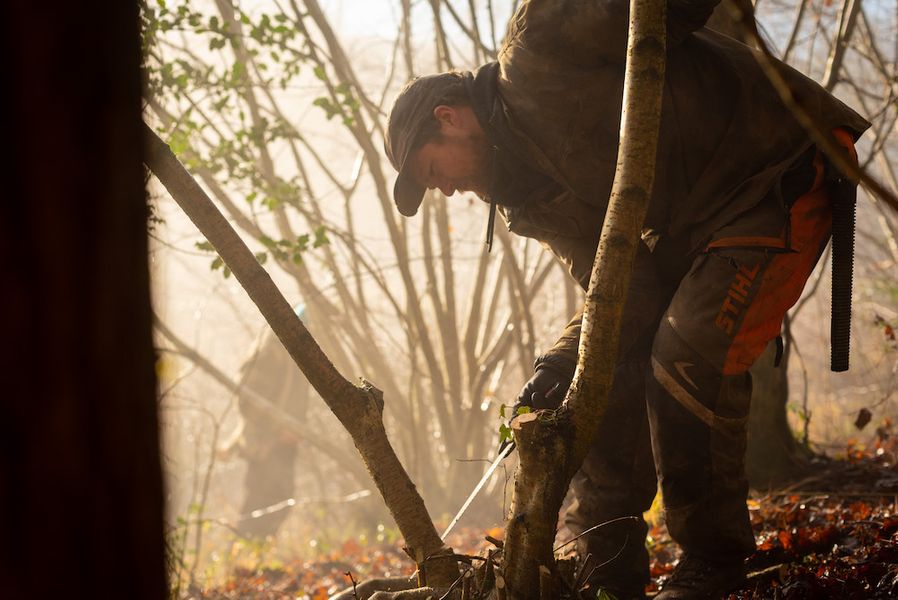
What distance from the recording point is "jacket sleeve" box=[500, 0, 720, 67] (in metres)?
2.13

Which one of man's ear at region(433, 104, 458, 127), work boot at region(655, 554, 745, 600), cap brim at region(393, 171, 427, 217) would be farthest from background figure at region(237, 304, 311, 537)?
work boot at region(655, 554, 745, 600)

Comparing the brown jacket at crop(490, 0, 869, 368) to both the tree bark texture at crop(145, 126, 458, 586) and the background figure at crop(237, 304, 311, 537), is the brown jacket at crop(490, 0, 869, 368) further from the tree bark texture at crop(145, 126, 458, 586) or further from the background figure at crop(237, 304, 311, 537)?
the background figure at crop(237, 304, 311, 537)

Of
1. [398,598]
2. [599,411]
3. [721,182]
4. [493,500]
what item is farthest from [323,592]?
[493,500]

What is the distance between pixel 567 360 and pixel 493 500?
5.59 meters

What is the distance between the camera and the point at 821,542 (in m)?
2.69

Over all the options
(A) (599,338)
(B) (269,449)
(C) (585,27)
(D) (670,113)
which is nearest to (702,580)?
(A) (599,338)

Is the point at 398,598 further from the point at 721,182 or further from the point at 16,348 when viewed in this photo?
the point at 721,182

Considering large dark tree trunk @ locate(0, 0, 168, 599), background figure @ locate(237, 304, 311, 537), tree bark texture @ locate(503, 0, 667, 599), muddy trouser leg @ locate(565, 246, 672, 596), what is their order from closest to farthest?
1. large dark tree trunk @ locate(0, 0, 168, 599)
2. tree bark texture @ locate(503, 0, 667, 599)
3. muddy trouser leg @ locate(565, 246, 672, 596)
4. background figure @ locate(237, 304, 311, 537)

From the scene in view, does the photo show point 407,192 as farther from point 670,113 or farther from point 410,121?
point 670,113

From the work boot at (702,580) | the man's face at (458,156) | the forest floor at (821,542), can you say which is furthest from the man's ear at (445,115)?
the work boot at (702,580)

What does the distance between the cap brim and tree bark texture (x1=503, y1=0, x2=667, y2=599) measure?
101 cm

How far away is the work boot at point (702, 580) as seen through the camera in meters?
2.24

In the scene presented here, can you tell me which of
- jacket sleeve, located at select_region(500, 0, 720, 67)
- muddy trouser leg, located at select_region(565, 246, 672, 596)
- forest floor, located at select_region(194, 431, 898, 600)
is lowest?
forest floor, located at select_region(194, 431, 898, 600)

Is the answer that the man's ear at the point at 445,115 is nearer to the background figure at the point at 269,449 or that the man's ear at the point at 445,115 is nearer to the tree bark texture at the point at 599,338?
the tree bark texture at the point at 599,338
